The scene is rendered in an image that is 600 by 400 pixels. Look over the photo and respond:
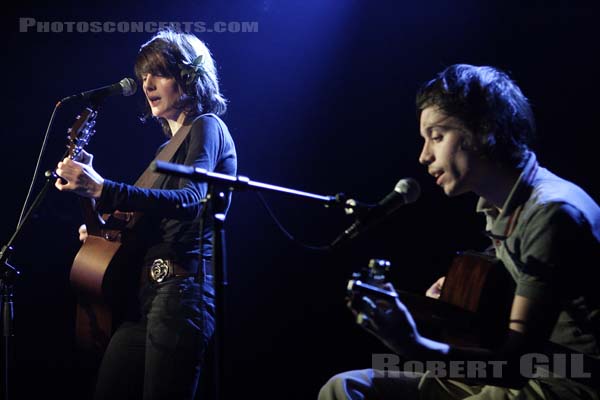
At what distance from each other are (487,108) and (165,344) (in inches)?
60.6

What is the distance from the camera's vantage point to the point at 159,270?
7.82 feet

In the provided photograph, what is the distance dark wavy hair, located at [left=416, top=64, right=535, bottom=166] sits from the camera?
6.85 ft

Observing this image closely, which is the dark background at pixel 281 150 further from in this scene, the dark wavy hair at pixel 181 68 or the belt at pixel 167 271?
the belt at pixel 167 271

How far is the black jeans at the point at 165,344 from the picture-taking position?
2275 millimetres

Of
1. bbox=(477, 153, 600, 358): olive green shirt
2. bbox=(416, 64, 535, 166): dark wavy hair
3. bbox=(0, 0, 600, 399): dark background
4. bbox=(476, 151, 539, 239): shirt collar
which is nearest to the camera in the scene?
bbox=(477, 153, 600, 358): olive green shirt

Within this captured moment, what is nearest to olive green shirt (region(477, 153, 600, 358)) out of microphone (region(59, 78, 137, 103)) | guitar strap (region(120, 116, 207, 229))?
guitar strap (region(120, 116, 207, 229))

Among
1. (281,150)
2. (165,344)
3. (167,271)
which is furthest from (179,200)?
(281,150)

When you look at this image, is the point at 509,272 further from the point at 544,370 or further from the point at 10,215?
the point at 10,215

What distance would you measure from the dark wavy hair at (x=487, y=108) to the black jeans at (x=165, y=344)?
121cm

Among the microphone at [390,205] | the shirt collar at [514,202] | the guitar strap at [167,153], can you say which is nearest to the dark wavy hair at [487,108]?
the shirt collar at [514,202]

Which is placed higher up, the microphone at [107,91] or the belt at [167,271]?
the microphone at [107,91]

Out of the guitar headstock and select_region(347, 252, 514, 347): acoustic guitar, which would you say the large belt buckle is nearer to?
the guitar headstock

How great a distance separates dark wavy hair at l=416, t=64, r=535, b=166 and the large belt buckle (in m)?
1.23

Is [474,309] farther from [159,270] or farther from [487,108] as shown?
[159,270]
